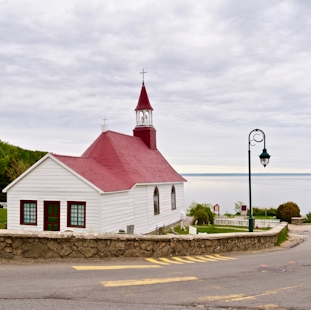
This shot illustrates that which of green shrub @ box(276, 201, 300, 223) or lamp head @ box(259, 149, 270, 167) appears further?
green shrub @ box(276, 201, 300, 223)

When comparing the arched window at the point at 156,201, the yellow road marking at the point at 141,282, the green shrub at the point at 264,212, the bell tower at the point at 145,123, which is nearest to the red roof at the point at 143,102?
the bell tower at the point at 145,123

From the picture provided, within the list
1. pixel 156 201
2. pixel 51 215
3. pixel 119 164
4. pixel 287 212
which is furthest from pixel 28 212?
pixel 287 212

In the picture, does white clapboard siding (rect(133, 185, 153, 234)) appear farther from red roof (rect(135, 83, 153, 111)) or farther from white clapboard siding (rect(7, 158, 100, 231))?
red roof (rect(135, 83, 153, 111))

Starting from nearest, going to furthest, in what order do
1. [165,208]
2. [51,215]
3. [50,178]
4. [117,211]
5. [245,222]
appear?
A: [51,215] → [50,178] → [117,211] → [165,208] → [245,222]

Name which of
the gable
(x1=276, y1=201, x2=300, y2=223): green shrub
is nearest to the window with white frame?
the gable

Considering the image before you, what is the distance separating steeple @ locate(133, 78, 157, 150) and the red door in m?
13.9

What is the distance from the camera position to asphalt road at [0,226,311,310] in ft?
23.0

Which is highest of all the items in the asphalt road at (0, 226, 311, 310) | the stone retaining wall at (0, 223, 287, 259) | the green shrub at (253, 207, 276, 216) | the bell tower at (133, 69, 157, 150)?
the bell tower at (133, 69, 157, 150)

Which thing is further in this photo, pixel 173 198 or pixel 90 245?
pixel 173 198

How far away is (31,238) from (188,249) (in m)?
5.01

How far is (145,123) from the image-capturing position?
3412cm

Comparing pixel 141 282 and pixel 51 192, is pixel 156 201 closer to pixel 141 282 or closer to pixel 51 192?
pixel 51 192

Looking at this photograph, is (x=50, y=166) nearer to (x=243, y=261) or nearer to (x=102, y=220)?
(x=102, y=220)

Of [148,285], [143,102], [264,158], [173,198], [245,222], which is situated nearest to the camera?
[148,285]
